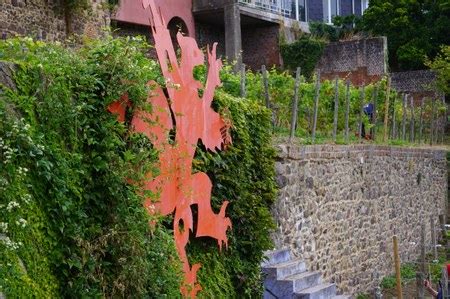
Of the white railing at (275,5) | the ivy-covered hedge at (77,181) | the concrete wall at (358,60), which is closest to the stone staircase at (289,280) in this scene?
the ivy-covered hedge at (77,181)

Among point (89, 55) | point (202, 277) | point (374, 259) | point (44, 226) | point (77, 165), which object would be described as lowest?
point (374, 259)

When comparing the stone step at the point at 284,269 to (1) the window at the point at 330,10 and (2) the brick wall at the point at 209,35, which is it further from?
(1) the window at the point at 330,10

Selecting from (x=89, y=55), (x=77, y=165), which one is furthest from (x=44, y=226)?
(x=89, y=55)

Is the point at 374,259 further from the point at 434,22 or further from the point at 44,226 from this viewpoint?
the point at 434,22

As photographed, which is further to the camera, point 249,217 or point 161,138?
point 249,217

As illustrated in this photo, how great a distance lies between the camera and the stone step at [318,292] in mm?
9328

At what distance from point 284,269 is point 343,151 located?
12.7 feet

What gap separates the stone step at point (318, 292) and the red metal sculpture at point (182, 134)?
150 cm

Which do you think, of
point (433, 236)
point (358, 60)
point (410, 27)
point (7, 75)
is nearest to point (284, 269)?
point (7, 75)

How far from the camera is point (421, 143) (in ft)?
68.5

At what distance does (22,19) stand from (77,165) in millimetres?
10185

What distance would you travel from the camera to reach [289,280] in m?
9.27

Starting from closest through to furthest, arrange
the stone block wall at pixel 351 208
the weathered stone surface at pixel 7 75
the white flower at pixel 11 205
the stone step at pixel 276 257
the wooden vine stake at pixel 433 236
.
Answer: the white flower at pixel 11 205
the weathered stone surface at pixel 7 75
the stone step at pixel 276 257
the stone block wall at pixel 351 208
the wooden vine stake at pixel 433 236

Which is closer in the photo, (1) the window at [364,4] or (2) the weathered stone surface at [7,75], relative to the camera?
(2) the weathered stone surface at [7,75]
